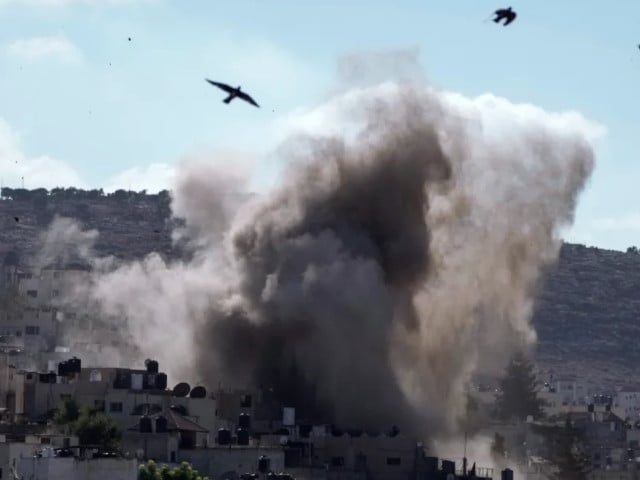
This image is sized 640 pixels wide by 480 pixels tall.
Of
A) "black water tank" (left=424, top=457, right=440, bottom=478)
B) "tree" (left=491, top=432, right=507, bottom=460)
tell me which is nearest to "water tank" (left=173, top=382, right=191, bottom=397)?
"black water tank" (left=424, top=457, right=440, bottom=478)

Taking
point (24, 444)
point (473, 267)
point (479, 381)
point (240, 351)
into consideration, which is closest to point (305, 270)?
point (240, 351)

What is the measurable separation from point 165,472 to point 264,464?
8.94 meters

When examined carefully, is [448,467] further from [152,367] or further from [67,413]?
[67,413]

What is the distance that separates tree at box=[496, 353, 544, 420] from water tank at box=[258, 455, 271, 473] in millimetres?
63679

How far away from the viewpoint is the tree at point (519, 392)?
16088 centimetres

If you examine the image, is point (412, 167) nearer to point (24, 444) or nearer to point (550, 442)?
point (550, 442)

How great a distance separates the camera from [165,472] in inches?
3396

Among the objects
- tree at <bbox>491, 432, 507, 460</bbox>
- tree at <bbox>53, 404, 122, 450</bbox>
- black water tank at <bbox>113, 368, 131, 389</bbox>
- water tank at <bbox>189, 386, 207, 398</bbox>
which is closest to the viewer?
tree at <bbox>53, 404, 122, 450</bbox>

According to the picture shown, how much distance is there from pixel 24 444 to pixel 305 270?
3509 centimetres

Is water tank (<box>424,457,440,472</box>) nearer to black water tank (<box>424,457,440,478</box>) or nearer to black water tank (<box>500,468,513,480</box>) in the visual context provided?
black water tank (<box>424,457,440,478</box>)

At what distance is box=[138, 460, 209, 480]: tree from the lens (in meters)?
84.3

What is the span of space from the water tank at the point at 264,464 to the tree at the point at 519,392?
63679 millimetres

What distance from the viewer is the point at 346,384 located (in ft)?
377

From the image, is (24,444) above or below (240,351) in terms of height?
below
